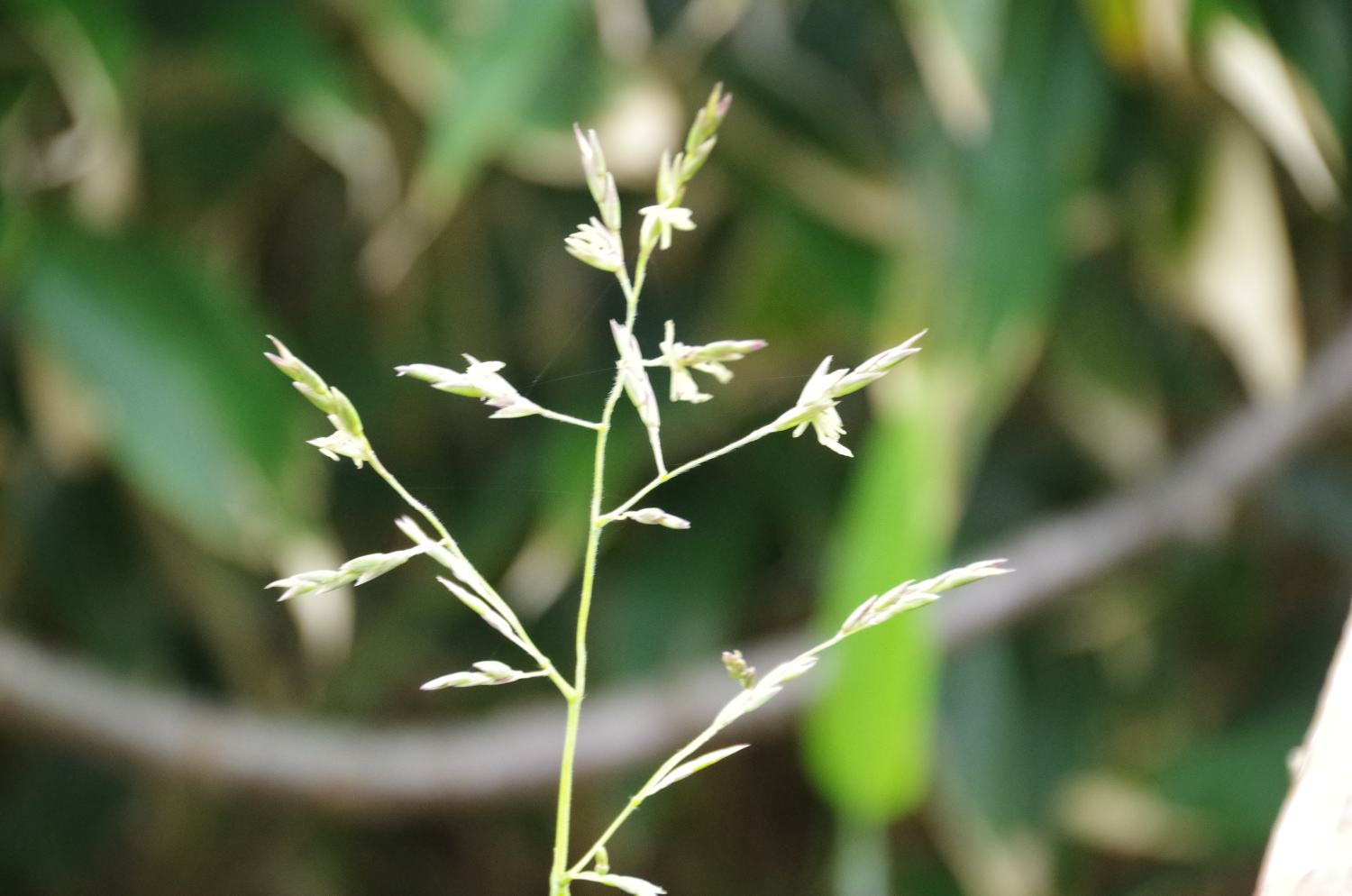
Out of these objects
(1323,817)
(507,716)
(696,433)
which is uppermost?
(1323,817)

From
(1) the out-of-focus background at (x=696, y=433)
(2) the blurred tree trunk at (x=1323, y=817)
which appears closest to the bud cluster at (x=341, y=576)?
(2) the blurred tree trunk at (x=1323, y=817)

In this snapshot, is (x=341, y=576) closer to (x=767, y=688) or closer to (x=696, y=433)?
(x=767, y=688)

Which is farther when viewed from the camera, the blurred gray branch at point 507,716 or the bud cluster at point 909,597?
the blurred gray branch at point 507,716

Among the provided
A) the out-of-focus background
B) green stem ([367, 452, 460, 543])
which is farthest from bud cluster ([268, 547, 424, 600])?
the out-of-focus background

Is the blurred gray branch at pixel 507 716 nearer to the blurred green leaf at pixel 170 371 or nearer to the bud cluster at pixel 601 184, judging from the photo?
the blurred green leaf at pixel 170 371

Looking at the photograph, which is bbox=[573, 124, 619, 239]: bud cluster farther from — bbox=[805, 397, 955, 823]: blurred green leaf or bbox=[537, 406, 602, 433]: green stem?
bbox=[805, 397, 955, 823]: blurred green leaf

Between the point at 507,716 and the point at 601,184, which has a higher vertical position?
the point at 601,184

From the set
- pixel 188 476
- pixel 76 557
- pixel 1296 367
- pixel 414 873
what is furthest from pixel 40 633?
pixel 1296 367

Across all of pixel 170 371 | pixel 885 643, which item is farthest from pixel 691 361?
pixel 170 371

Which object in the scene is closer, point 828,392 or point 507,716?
point 828,392
